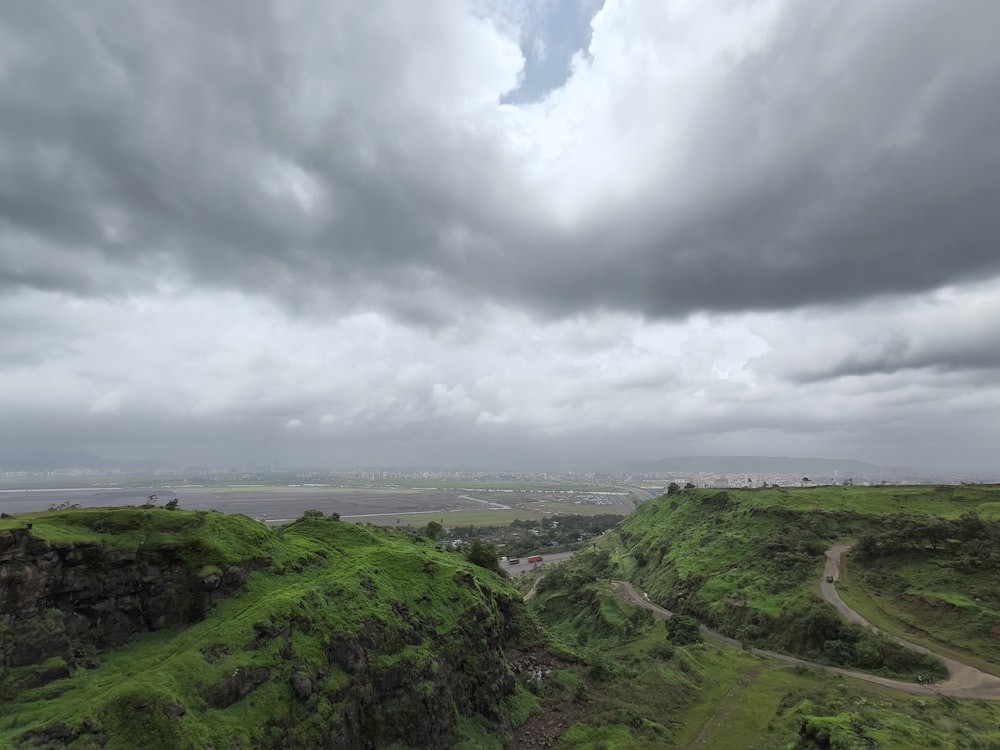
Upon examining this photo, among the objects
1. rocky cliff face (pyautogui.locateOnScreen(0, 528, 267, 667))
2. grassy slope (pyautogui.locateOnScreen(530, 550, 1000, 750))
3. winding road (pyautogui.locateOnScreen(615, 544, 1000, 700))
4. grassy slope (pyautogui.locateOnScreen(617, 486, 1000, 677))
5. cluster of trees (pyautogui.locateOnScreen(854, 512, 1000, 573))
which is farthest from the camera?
cluster of trees (pyautogui.locateOnScreen(854, 512, 1000, 573))

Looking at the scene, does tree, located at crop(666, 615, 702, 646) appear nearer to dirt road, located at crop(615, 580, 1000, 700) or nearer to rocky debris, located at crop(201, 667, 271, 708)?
dirt road, located at crop(615, 580, 1000, 700)

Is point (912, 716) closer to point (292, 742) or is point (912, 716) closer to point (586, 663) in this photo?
point (586, 663)

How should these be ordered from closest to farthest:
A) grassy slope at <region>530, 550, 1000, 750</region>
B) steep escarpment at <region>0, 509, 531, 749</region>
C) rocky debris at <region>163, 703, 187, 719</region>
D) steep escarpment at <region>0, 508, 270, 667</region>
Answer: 1. rocky debris at <region>163, 703, 187, 719</region>
2. steep escarpment at <region>0, 509, 531, 749</region>
3. steep escarpment at <region>0, 508, 270, 667</region>
4. grassy slope at <region>530, 550, 1000, 750</region>

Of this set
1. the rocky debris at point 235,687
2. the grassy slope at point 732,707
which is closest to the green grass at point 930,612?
the grassy slope at point 732,707

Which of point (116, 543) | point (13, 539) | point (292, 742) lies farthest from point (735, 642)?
point (13, 539)

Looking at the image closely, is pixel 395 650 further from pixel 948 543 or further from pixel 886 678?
pixel 948 543

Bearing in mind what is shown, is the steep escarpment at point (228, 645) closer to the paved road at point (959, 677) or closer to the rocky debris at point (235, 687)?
the rocky debris at point (235, 687)

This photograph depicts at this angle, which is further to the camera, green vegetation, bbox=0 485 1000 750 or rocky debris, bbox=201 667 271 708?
rocky debris, bbox=201 667 271 708

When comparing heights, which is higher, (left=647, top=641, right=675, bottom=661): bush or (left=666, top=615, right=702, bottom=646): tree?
(left=647, top=641, right=675, bottom=661): bush

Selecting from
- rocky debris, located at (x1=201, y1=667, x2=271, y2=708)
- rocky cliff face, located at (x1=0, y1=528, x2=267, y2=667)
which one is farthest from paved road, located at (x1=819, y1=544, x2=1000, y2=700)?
rocky cliff face, located at (x1=0, y1=528, x2=267, y2=667)

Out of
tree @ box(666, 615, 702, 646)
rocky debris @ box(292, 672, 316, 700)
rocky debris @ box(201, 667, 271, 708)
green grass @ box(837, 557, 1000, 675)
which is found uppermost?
rocky debris @ box(201, 667, 271, 708)
